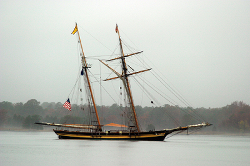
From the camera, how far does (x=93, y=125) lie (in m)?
89.9

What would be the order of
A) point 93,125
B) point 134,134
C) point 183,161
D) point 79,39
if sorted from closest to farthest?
point 183,161
point 134,134
point 93,125
point 79,39

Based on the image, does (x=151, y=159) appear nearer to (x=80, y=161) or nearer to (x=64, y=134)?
(x=80, y=161)

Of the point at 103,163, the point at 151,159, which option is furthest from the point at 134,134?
the point at 103,163

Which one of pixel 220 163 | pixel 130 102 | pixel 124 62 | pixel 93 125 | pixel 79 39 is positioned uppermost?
pixel 79 39

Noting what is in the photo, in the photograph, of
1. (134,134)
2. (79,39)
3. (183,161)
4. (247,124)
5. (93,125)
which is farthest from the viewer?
(247,124)

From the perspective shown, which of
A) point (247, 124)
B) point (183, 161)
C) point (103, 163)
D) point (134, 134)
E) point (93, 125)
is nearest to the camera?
point (103, 163)

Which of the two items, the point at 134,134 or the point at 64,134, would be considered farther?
the point at 64,134

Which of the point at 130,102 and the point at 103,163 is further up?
the point at 130,102

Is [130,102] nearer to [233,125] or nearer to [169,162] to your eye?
[169,162]

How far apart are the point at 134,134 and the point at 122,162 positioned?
119 feet

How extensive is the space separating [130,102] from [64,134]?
2126 cm

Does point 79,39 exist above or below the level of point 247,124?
above

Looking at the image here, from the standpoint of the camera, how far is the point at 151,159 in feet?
170

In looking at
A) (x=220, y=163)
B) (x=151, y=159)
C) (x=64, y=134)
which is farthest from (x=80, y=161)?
(x=64, y=134)
